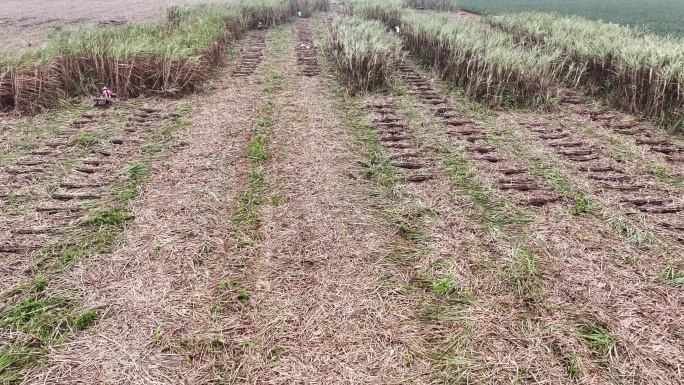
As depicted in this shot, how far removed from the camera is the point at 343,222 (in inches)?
142

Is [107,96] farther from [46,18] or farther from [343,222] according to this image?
[46,18]

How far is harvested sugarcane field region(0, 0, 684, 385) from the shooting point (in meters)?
2.39

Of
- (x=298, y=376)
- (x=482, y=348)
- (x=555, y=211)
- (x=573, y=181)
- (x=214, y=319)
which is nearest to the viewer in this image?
(x=298, y=376)

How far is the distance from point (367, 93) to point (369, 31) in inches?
112

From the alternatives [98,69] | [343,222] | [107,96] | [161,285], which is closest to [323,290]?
[343,222]

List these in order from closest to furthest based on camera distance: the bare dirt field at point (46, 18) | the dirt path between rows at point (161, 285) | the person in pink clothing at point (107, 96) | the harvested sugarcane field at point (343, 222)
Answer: the dirt path between rows at point (161, 285) → the harvested sugarcane field at point (343, 222) → the person in pink clothing at point (107, 96) → the bare dirt field at point (46, 18)

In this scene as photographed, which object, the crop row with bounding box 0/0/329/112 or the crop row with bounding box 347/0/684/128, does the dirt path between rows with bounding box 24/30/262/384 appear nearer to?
the crop row with bounding box 0/0/329/112

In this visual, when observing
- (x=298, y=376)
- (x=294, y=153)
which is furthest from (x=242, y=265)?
(x=294, y=153)

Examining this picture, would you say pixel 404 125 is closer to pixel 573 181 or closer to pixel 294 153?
pixel 294 153

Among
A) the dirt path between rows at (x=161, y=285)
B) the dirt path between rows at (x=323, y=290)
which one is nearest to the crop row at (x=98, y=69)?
the dirt path between rows at (x=161, y=285)

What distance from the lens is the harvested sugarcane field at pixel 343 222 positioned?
94.2 inches

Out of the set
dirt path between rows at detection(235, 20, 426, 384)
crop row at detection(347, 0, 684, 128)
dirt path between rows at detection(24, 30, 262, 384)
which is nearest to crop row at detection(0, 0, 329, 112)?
dirt path between rows at detection(24, 30, 262, 384)

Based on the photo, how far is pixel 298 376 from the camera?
2266 mm

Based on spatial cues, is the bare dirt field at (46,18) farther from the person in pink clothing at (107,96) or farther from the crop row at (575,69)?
the crop row at (575,69)
